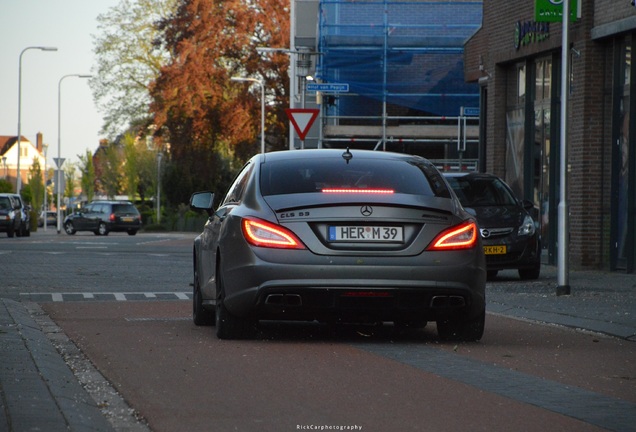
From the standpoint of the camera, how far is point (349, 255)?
9469 mm

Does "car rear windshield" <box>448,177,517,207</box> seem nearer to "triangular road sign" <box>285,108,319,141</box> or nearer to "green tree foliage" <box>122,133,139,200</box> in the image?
"triangular road sign" <box>285,108,319,141</box>

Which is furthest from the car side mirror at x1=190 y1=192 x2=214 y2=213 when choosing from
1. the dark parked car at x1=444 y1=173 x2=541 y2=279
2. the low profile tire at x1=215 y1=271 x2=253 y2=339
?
the dark parked car at x1=444 y1=173 x2=541 y2=279

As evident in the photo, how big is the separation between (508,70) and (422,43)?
1314cm

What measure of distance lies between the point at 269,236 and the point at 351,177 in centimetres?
96

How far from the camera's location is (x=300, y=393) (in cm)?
731

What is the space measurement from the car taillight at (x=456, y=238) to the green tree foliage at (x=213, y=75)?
4215 centimetres

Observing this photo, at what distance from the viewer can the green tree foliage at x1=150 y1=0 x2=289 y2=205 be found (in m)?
51.6

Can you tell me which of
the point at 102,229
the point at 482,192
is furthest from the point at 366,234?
the point at 102,229

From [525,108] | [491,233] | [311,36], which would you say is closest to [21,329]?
[491,233]

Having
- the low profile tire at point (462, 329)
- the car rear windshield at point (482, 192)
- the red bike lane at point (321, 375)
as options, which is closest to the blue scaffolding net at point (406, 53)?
the car rear windshield at point (482, 192)

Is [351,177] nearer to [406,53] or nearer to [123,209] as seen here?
[406,53]

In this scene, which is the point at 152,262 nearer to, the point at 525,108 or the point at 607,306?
the point at 525,108

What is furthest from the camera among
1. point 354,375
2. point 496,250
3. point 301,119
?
point 301,119

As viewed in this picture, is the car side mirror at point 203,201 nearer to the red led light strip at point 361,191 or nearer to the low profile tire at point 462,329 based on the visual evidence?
the red led light strip at point 361,191
